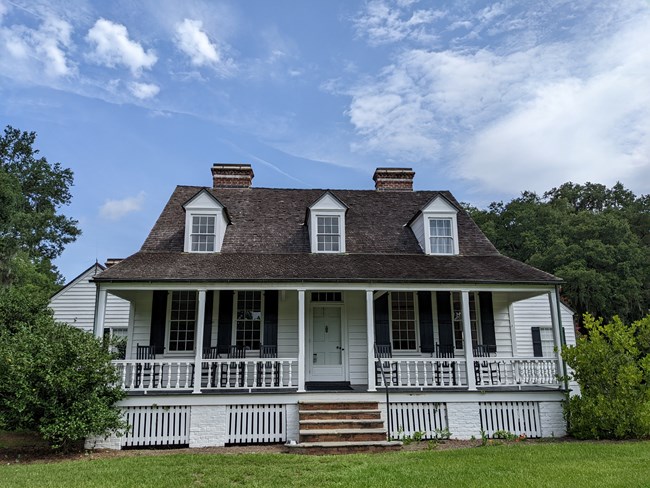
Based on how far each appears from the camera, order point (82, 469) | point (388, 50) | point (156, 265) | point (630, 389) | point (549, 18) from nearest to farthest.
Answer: point (82, 469) < point (630, 389) < point (156, 265) < point (549, 18) < point (388, 50)

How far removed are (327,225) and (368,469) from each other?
25.7 feet

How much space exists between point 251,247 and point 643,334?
33.3 ft

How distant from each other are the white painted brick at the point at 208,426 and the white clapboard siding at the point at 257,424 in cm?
16

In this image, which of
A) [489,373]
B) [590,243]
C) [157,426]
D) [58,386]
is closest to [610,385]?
[489,373]

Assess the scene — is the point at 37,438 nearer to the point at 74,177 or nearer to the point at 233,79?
the point at 233,79

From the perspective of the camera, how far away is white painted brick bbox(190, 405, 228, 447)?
9789 mm

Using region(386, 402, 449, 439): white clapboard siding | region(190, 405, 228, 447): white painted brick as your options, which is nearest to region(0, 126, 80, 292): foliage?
region(190, 405, 228, 447): white painted brick

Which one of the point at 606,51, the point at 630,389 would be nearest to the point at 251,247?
the point at 630,389

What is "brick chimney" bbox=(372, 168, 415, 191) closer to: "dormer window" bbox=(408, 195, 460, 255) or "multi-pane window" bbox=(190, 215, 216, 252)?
"dormer window" bbox=(408, 195, 460, 255)

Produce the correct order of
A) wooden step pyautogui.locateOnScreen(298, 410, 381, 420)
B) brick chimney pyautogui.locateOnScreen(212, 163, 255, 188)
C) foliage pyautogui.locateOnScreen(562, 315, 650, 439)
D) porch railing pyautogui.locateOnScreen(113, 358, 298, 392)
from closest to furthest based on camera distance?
1. foliage pyautogui.locateOnScreen(562, 315, 650, 439)
2. wooden step pyautogui.locateOnScreen(298, 410, 381, 420)
3. porch railing pyautogui.locateOnScreen(113, 358, 298, 392)
4. brick chimney pyautogui.locateOnScreen(212, 163, 255, 188)

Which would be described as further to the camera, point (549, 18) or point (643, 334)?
point (549, 18)

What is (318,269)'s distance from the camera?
11578 mm

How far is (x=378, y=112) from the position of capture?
1562 centimetres

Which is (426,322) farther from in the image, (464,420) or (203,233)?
(203,233)
